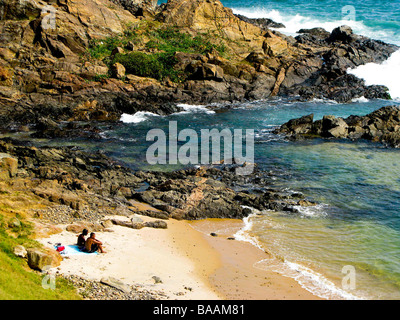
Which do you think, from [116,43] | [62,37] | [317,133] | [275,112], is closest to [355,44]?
[275,112]

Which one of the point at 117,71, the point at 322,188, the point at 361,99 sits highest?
the point at 117,71

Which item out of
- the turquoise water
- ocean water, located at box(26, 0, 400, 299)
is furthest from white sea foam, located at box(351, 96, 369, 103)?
the turquoise water

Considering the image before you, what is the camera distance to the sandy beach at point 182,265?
1536 cm

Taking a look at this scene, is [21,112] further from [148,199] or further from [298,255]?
[298,255]

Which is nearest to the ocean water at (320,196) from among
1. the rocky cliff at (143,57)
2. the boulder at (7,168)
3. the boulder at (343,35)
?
the rocky cliff at (143,57)

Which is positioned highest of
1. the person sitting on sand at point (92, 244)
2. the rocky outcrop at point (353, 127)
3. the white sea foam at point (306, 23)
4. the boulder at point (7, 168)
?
the white sea foam at point (306, 23)

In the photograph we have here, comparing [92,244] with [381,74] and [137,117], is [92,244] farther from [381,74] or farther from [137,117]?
[381,74]

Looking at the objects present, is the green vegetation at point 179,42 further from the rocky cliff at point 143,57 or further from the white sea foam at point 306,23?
the white sea foam at point 306,23

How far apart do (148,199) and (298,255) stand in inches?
355

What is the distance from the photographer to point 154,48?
51438 millimetres

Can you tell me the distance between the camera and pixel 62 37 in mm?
46438

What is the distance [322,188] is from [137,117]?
69.5ft

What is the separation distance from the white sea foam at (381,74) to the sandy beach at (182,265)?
39.7 m

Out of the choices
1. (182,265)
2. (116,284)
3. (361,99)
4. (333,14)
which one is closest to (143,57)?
(361,99)
